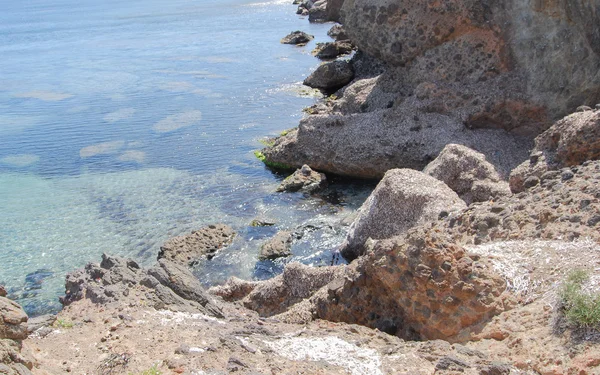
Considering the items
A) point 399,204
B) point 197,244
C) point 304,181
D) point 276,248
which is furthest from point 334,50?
point 399,204

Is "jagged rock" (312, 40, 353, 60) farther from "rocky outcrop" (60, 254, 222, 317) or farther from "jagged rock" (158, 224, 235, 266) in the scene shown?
"rocky outcrop" (60, 254, 222, 317)

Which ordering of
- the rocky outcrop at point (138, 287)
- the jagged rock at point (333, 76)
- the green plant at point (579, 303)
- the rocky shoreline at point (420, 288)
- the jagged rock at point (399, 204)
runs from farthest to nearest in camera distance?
1. the jagged rock at point (333, 76)
2. the jagged rock at point (399, 204)
3. the rocky outcrop at point (138, 287)
4. the rocky shoreline at point (420, 288)
5. the green plant at point (579, 303)

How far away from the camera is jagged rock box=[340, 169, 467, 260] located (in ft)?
50.7

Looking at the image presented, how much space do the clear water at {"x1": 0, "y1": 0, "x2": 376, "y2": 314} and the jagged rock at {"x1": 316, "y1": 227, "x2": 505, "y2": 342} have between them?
690 centimetres

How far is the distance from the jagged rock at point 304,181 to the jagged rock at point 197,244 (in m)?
3.66

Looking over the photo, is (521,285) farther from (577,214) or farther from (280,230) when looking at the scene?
(280,230)

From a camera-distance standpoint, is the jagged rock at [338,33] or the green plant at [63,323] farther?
the jagged rock at [338,33]

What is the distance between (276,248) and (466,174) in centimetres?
563

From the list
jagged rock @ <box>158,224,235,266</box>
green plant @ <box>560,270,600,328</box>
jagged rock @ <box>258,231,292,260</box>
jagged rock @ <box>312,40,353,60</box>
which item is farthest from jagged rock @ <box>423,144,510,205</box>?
jagged rock @ <box>312,40,353,60</box>

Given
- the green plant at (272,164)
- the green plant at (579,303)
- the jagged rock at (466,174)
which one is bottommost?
the green plant at (272,164)

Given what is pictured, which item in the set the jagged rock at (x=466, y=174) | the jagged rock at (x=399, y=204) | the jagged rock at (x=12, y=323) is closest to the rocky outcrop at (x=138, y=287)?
the jagged rock at (x=12, y=323)

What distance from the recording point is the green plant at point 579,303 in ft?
24.4

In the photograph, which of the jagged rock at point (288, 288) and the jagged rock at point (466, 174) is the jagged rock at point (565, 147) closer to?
the jagged rock at point (466, 174)

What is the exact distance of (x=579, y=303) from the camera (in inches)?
299
